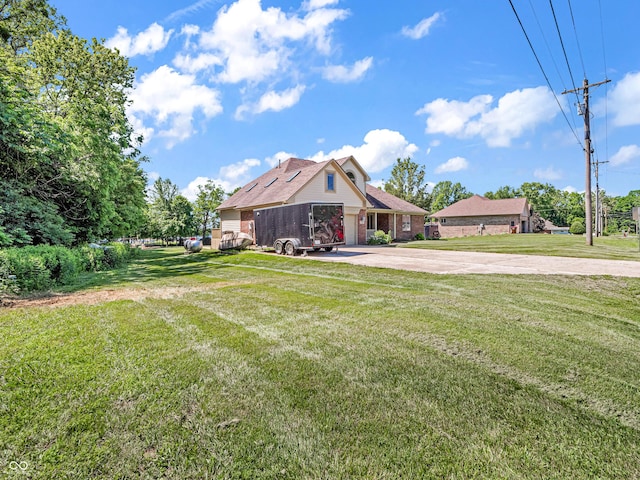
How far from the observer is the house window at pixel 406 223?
86.8 feet

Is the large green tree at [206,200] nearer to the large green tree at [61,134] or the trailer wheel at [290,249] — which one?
the large green tree at [61,134]

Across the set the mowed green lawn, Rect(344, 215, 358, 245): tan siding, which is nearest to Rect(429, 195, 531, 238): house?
Rect(344, 215, 358, 245): tan siding

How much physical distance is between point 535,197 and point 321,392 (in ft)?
278

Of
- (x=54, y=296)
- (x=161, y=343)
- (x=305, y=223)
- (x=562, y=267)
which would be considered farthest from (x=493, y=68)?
(x=54, y=296)

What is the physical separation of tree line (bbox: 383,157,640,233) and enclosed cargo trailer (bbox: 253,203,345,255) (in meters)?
38.8

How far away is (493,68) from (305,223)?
36.2 feet

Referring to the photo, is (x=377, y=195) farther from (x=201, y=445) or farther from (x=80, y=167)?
(x=201, y=445)

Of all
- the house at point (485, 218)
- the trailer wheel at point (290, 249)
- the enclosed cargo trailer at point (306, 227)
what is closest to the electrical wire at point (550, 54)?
the enclosed cargo trailer at point (306, 227)

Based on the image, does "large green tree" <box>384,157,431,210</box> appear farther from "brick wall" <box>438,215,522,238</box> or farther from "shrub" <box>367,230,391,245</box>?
"shrub" <box>367,230,391,245</box>

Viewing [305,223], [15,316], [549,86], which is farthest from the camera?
[549,86]

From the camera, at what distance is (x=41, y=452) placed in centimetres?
183

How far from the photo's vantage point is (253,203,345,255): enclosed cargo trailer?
44.7ft

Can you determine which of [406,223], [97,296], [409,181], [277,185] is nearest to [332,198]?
[277,185]

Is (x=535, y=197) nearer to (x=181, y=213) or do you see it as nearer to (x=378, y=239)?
(x=378, y=239)
